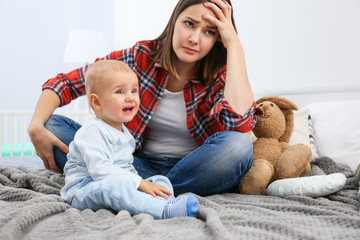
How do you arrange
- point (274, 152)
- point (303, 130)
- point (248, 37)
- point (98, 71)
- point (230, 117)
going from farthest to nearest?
point (248, 37) < point (303, 130) < point (274, 152) < point (230, 117) < point (98, 71)

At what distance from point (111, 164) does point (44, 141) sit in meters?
0.40

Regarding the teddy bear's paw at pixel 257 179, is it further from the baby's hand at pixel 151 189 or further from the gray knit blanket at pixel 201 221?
the baby's hand at pixel 151 189

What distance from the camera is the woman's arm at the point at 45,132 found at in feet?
3.78

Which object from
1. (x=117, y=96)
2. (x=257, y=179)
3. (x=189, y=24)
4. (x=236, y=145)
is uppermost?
(x=189, y=24)

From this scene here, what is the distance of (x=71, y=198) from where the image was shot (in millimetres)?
889

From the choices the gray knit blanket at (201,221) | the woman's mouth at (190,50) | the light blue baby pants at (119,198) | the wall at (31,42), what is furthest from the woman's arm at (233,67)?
the wall at (31,42)

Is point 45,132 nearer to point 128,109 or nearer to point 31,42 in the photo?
point 128,109

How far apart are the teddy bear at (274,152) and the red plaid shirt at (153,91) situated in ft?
0.37

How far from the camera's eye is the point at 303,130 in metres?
1.47

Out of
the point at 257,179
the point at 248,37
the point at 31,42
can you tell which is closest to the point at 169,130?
the point at 257,179

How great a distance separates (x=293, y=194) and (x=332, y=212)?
0.69ft

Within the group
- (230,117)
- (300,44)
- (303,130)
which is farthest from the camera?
(300,44)

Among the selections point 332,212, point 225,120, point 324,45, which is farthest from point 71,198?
point 324,45

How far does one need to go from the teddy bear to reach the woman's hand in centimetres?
62
